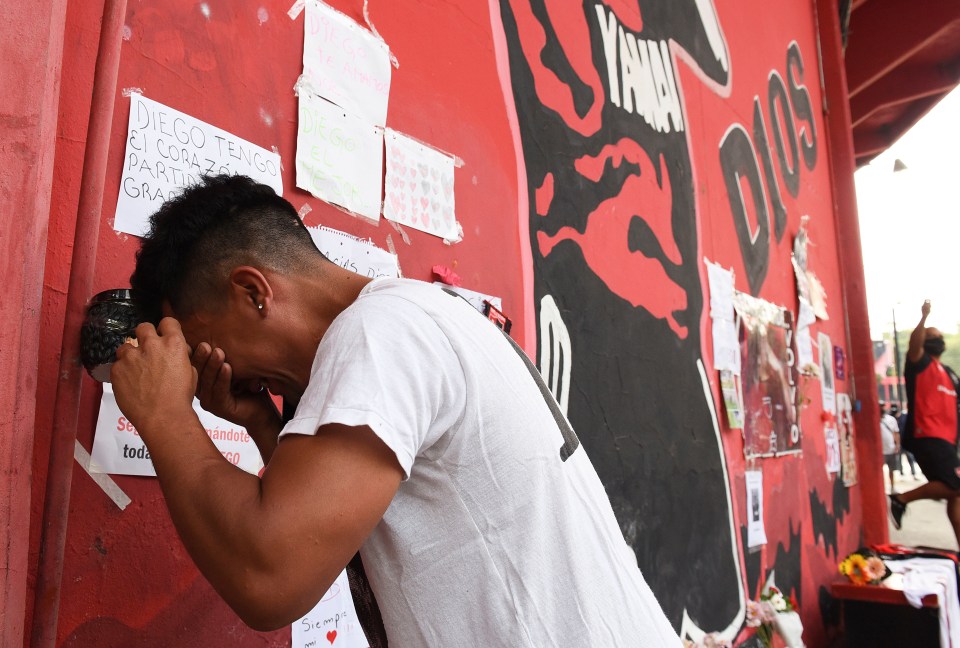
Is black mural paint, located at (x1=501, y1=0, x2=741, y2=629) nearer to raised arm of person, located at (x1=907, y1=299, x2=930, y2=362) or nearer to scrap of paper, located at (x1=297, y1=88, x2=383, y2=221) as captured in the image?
scrap of paper, located at (x1=297, y1=88, x2=383, y2=221)

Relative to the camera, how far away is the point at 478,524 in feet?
3.20

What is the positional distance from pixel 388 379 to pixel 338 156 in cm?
101

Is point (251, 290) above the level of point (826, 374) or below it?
below

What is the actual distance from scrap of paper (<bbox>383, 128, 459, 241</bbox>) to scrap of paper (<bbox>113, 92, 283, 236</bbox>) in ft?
1.41

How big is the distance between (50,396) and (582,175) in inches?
78.9

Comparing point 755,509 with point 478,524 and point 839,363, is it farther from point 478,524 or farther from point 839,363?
point 478,524

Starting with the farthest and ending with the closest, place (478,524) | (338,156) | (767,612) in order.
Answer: (767,612), (338,156), (478,524)

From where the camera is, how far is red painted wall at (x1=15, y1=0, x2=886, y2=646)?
49.6 inches

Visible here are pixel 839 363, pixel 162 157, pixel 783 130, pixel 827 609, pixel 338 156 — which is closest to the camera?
pixel 162 157

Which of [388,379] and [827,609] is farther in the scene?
[827,609]

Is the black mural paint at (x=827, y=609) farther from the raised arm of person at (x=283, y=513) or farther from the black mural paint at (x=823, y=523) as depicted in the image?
the raised arm of person at (x=283, y=513)

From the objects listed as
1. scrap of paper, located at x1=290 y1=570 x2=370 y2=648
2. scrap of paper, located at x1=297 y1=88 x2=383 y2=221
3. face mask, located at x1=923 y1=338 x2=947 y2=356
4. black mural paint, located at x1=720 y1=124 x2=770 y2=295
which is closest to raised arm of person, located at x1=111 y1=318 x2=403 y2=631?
scrap of paper, located at x1=290 y1=570 x2=370 y2=648

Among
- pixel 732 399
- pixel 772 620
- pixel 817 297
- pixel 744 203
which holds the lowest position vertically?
pixel 772 620

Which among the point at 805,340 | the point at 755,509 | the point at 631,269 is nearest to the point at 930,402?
the point at 805,340
